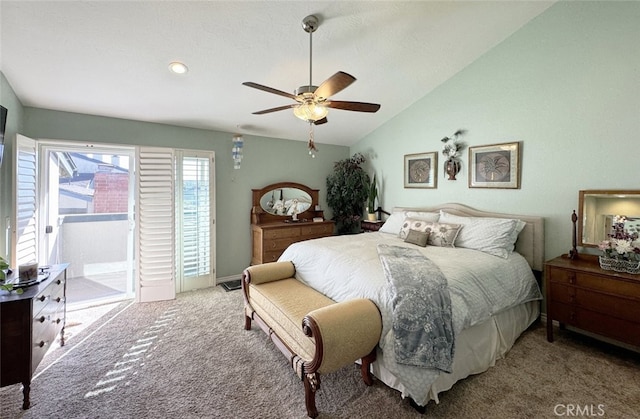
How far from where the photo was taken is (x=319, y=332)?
165 cm

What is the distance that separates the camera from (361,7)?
7.77 ft

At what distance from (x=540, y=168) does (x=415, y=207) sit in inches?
65.3

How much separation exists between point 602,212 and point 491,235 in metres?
0.97

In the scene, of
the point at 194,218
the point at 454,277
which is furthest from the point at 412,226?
the point at 194,218

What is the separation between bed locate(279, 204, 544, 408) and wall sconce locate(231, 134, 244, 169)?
1885mm

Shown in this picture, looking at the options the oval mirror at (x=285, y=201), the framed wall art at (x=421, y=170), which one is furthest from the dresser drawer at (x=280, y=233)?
the framed wall art at (x=421, y=170)

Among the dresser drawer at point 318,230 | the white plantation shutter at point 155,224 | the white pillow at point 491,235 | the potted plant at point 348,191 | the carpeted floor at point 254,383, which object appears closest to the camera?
the carpeted floor at point 254,383

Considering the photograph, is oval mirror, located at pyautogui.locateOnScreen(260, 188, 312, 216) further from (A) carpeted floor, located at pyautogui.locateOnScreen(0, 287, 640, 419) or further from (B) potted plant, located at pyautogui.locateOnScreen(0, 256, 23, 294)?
(B) potted plant, located at pyautogui.locateOnScreen(0, 256, 23, 294)

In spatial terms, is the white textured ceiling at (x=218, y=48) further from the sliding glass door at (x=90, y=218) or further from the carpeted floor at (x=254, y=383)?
the carpeted floor at (x=254, y=383)

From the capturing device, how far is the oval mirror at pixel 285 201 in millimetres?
4648

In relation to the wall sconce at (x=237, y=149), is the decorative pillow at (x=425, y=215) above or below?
below

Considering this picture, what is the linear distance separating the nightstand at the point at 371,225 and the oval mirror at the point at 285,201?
3.47 ft

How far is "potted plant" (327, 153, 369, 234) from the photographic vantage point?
198 inches

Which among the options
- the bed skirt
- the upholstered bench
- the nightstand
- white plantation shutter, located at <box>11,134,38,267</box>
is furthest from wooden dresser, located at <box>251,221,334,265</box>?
the bed skirt
